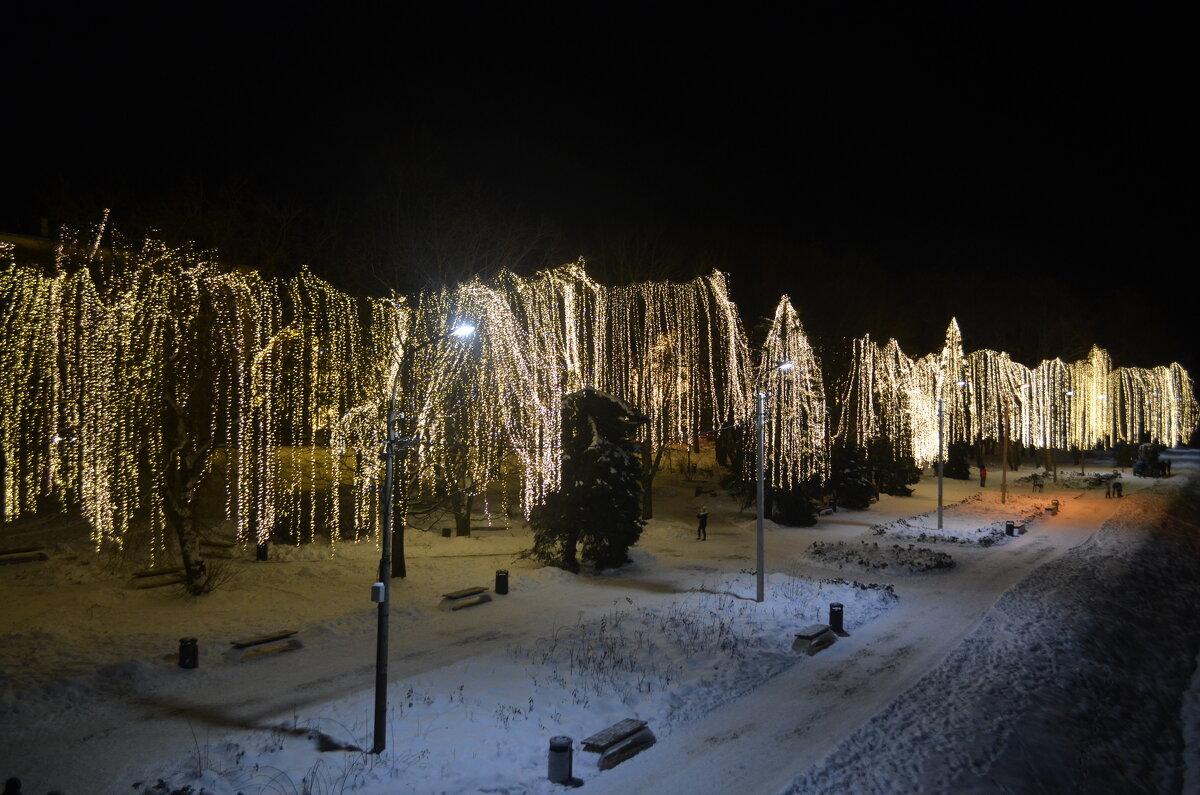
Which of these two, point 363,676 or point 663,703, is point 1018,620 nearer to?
point 663,703

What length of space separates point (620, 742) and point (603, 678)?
2.82m

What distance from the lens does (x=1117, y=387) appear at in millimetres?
61312

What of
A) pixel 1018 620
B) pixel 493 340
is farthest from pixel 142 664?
pixel 1018 620

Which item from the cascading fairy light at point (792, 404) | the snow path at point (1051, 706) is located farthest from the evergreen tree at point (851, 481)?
the snow path at point (1051, 706)

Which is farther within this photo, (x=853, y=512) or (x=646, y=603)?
(x=853, y=512)

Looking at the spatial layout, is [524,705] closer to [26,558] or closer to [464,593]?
[464,593]

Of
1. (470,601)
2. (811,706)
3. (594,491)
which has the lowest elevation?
(811,706)

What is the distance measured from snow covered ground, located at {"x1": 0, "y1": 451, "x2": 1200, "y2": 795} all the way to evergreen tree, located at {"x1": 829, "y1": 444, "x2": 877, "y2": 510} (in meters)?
14.4

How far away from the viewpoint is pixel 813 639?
15.6 m

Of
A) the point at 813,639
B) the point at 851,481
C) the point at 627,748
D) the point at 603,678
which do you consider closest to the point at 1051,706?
the point at 813,639

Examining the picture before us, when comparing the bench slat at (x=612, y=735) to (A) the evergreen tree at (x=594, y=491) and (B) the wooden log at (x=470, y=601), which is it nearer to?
(B) the wooden log at (x=470, y=601)

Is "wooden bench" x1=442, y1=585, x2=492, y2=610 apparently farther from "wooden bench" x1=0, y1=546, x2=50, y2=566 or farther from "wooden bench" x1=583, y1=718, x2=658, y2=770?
"wooden bench" x1=0, y1=546, x2=50, y2=566

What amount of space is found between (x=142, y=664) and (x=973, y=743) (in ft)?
44.3

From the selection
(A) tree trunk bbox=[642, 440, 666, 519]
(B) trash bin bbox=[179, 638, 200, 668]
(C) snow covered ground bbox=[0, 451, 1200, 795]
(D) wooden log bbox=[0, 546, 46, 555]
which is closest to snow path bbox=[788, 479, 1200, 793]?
(C) snow covered ground bbox=[0, 451, 1200, 795]
